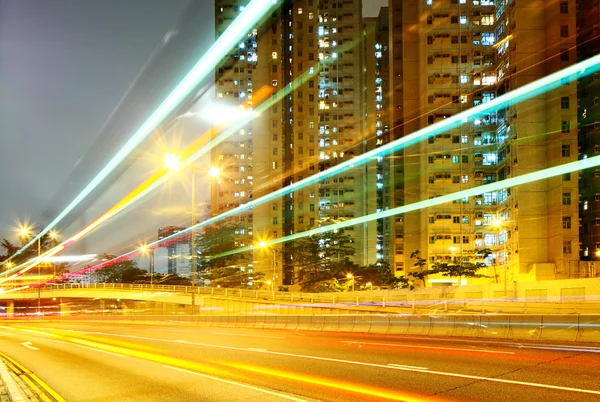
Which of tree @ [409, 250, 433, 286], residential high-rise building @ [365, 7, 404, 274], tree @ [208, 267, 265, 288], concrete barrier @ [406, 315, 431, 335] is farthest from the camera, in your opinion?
residential high-rise building @ [365, 7, 404, 274]

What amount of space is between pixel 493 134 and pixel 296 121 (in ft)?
142

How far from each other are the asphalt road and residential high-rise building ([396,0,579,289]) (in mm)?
43742

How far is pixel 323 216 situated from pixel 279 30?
47.1 m

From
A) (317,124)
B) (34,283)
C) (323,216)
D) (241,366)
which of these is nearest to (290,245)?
(323,216)

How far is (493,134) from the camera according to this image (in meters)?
80.2

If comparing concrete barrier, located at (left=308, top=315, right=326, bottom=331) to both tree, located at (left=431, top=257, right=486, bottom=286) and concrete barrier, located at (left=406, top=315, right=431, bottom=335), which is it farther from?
tree, located at (left=431, top=257, right=486, bottom=286)

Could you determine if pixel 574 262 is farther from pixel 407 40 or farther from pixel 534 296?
pixel 407 40

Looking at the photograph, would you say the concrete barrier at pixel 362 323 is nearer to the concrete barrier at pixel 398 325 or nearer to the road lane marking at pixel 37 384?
the concrete barrier at pixel 398 325

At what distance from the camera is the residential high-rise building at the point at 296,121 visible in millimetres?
107125

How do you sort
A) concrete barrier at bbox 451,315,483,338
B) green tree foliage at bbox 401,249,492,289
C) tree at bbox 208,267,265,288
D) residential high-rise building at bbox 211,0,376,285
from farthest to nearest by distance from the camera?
1. residential high-rise building at bbox 211,0,376,285
2. tree at bbox 208,267,265,288
3. green tree foliage at bbox 401,249,492,289
4. concrete barrier at bbox 451,315,483,338

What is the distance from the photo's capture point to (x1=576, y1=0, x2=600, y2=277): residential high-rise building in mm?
75750

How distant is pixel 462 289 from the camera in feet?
163

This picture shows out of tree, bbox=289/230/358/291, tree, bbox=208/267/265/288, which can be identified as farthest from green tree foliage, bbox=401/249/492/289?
tree, bbox=208/267/265/288

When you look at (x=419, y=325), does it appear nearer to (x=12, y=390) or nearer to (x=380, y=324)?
(x=380, y=324)
